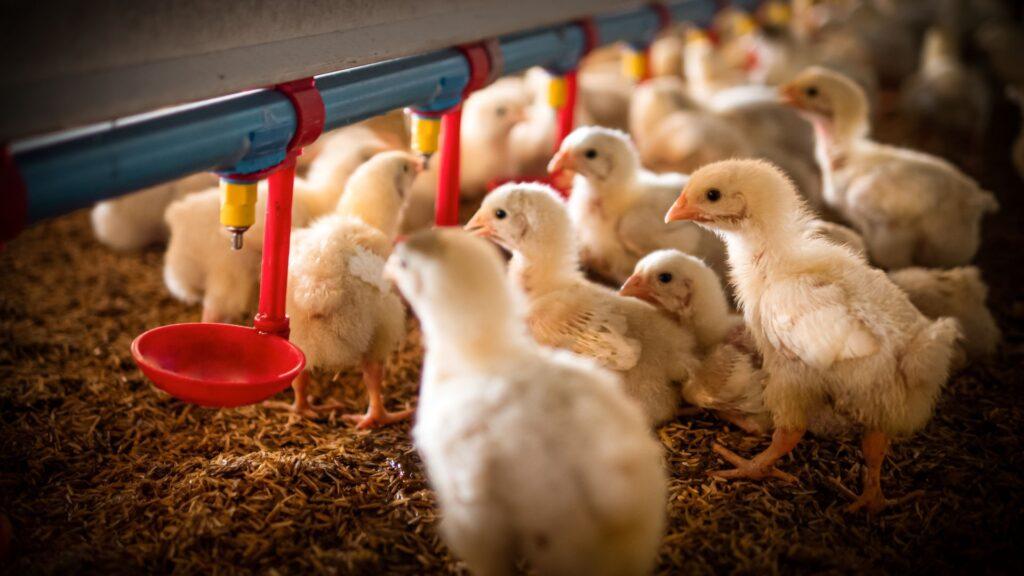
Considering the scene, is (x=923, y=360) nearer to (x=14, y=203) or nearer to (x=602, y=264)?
(x=602, y=264)

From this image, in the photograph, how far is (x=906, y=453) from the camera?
2824 millimetres

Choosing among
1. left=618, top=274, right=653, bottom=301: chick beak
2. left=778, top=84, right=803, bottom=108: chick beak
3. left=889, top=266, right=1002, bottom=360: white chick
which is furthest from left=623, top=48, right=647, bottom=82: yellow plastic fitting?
left=618, top=274, right=653, bottom=301: chick beak

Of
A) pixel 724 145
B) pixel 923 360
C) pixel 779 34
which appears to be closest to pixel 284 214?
pixel 923 360

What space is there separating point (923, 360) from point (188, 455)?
2295 mm

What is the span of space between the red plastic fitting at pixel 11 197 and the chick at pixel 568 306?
1.41 metres

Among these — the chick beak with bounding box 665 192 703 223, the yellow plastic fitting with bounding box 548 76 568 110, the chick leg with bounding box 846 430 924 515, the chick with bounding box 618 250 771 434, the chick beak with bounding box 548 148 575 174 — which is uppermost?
the yellow plastic fitting with bounding box 548 76 568 110

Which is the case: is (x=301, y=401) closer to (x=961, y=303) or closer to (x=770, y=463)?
(x=770, y=463)

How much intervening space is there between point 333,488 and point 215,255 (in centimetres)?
123

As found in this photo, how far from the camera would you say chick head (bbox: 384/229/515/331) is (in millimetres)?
1857

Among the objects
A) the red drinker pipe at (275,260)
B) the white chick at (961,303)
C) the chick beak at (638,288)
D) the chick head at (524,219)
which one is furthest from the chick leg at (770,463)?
the red drinker pipe at (275,260)

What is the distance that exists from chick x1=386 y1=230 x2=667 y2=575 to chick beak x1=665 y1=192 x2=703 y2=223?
0.93 metres

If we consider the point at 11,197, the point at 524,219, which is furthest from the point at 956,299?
the point at 11,197

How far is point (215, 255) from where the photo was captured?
10.8 ft

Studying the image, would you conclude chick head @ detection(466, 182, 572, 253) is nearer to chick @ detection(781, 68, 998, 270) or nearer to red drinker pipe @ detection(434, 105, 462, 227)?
red drinker pipe @ detection(434, 105, 462, 227)
